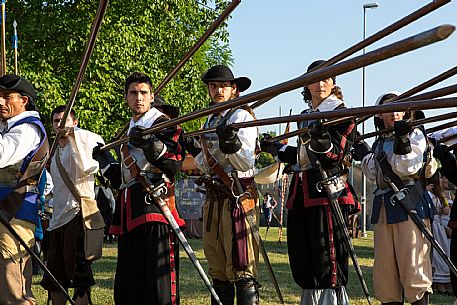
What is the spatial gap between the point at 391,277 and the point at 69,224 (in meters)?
2.79

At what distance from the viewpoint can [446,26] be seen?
235cm

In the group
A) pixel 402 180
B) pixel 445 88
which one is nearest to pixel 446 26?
pixel 445 88

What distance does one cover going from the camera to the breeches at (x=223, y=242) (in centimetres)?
603

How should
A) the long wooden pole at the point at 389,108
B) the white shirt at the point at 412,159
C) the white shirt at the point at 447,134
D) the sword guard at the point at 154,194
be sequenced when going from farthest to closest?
the white shirt at the point at 447,134 → the white shirt at the point at 412,159 → the sword guard at the point at 154,194 → the long wooden pole at the point at 389,108

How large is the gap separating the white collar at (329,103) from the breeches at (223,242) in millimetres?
1037

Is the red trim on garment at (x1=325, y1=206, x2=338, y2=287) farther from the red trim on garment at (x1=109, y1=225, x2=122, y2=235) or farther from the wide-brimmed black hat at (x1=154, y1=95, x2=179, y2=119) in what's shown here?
the red trim on garment at (x1=109, y1=225, x2=122, y2=235)

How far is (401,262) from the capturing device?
6035 mm

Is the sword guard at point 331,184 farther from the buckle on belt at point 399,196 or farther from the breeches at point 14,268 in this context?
the breeches at point 14,268

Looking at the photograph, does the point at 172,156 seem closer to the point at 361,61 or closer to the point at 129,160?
the point at 129,160

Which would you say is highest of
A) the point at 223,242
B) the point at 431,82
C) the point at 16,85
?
the point at 16,85

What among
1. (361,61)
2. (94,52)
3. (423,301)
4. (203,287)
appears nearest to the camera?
(361,61)

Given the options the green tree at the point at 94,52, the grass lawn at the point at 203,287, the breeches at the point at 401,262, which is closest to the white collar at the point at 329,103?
the breeches at the point at 401,262

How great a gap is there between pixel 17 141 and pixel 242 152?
5.60 ft

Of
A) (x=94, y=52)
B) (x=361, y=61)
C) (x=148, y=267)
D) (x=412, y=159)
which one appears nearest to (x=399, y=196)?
(x=412, y=159)
